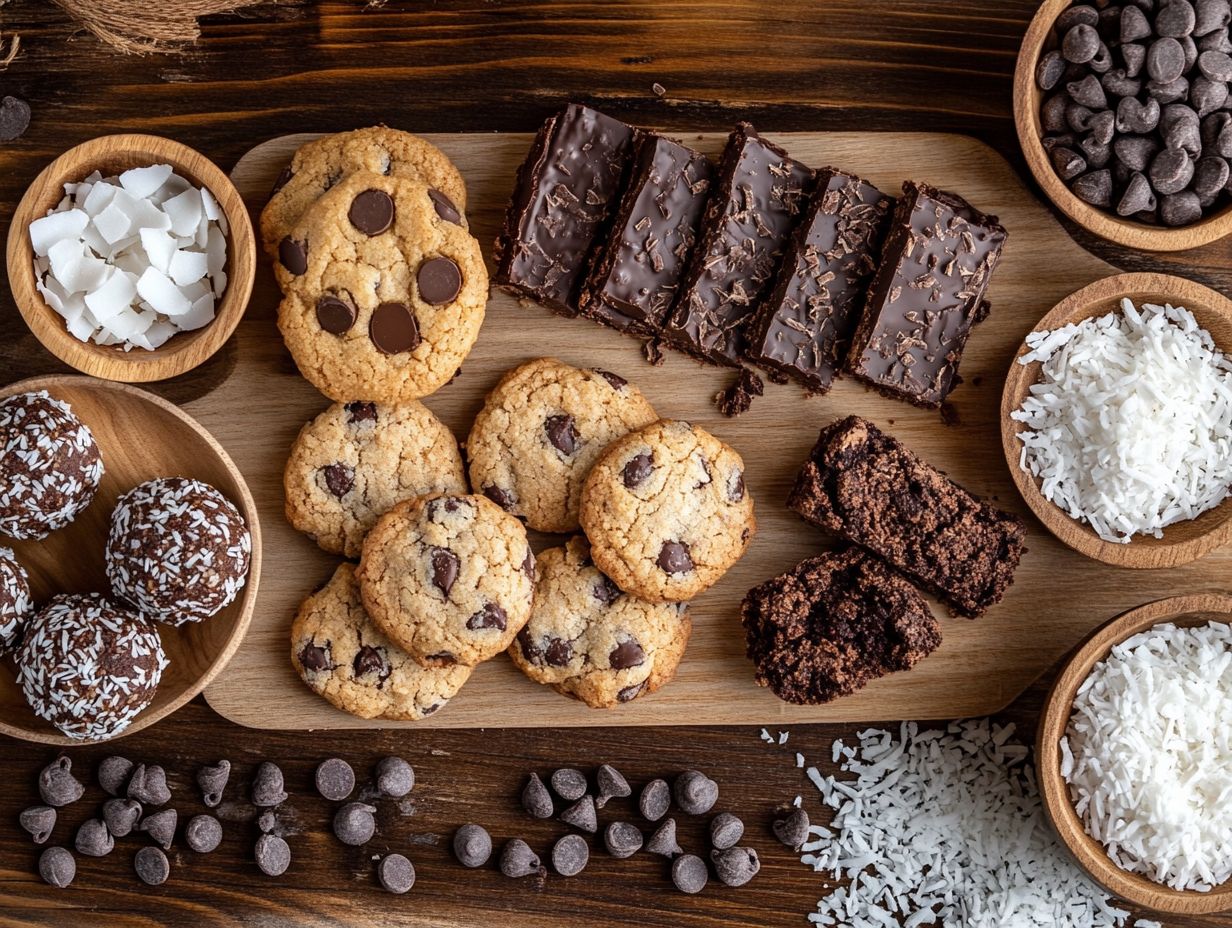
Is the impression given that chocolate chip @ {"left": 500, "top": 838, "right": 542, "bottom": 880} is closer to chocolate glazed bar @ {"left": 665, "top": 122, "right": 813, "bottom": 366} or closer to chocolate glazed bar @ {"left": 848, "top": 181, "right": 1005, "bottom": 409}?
chocolate glazed bar @ {"left": 665, "top": 122, "right": 813, "bottom": 366}

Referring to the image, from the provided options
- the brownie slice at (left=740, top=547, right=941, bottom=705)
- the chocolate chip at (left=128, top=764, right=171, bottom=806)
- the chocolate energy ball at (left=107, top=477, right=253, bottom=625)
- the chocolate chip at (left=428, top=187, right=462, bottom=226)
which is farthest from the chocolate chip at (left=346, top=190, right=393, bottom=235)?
the chocolate chip at (left=128, top=764, right=171, bottom=806)

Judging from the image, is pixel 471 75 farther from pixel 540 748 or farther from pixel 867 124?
pixel 540 748

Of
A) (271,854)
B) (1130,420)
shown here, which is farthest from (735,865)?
(1130,420)

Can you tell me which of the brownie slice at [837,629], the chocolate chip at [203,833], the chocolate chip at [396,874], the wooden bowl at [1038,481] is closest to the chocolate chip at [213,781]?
the chocolate chip at [203,833]

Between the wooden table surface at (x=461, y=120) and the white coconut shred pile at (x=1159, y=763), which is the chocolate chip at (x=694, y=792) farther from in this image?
the white coconut shred pile at (x=1159, y=763)

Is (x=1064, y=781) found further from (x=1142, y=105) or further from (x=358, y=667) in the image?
(x=358, y=667)

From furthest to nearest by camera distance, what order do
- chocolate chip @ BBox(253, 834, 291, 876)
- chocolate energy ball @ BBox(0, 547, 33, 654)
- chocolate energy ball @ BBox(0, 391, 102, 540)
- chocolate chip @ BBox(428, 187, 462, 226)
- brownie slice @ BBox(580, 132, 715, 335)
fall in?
1. chocolate chip @ BBox(253, 834, 291, 876)
2. brownie slice @ BBox(580, 132, 715, 335)
3. chocolate chip @ BBox(428, 187, 462, 226)
4. chocolate energy ball @ BBox(0, 547, 33, 654)
5. chocolate energy ball @ BBox(0, 391, 102, 540)
